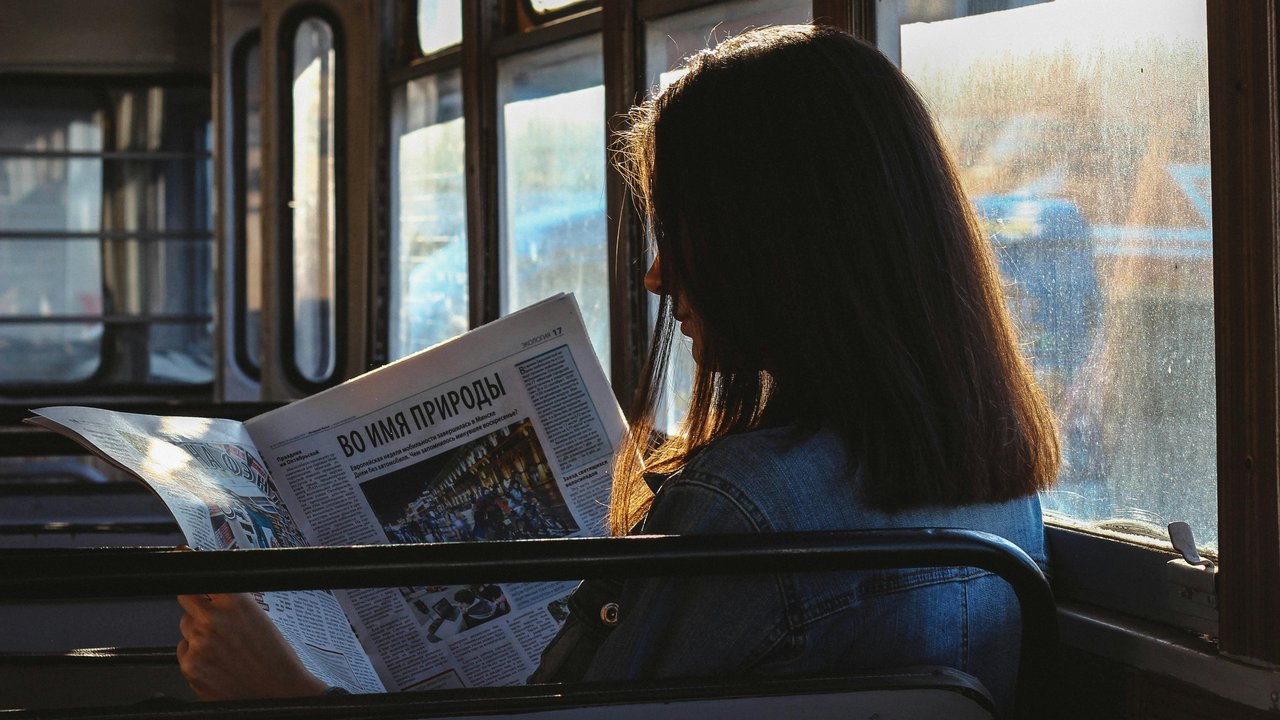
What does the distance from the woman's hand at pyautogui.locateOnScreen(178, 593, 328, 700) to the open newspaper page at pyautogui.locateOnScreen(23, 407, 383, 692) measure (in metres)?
0.02

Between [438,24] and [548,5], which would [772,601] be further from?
[438,24]

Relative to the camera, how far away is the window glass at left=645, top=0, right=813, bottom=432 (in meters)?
2.00

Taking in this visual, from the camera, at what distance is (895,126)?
2.84 feet

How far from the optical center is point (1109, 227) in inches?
47.0

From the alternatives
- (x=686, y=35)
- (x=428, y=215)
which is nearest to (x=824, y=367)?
(x=686, y=35)

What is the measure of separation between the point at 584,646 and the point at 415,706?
0.15 metres

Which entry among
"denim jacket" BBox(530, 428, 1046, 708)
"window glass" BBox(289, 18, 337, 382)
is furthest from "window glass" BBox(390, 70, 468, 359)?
"denim jacket" BBox(530, 428, 1046, 708)

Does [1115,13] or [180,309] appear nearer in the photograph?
[1115,13]

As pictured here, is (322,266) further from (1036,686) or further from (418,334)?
(1036,686)

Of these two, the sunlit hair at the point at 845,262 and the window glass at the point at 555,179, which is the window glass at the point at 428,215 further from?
the sunlit hair at the point at 845,262

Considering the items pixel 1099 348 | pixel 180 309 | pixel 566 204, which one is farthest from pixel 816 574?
pixel 180 309

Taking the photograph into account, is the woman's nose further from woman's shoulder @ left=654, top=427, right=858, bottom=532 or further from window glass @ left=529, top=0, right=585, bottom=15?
window glass @ left=529, top=0, right=585, bottom=15

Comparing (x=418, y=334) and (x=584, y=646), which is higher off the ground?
(x=418, y=334)

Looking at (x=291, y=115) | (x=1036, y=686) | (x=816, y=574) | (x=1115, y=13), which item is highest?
(x=291, y=115)
